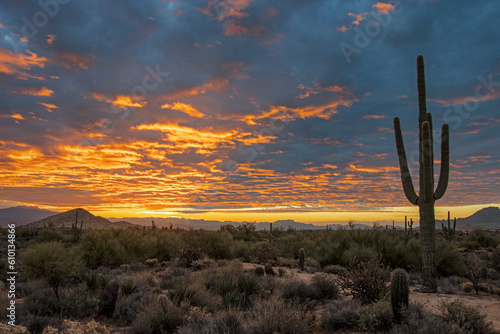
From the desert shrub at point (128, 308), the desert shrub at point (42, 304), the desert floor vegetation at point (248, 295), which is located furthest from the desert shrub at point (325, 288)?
the desert shrub at point (42, 304)

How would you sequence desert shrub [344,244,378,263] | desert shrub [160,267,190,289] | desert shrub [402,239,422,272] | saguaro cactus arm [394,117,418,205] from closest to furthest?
desert shrub [160,267,190,289]
saguaro cactus arm [394,117,418,205]
desert shrub [344,244,378,263]
desert shrub [402,239,422,272]

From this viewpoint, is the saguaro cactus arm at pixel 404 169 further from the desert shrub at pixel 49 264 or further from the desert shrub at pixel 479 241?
the desert shrub at pixel 479 241

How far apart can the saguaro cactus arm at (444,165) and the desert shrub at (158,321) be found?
34.8 ft

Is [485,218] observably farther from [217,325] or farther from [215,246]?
[217,325]

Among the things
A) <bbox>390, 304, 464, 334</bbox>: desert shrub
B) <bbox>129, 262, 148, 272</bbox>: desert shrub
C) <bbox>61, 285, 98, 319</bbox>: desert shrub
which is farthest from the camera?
<bbox>129, 262, 148, 272</bbox>: desert shrub

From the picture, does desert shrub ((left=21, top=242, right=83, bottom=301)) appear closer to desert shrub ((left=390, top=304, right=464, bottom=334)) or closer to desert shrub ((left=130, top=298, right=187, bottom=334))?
desert shrub ((left=130, top=298, right=187, bottom=334))

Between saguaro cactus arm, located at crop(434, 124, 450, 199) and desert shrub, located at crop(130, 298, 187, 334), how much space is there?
10.6 m

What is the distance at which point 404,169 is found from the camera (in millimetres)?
14055

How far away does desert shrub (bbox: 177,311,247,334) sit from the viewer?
6.62 metres

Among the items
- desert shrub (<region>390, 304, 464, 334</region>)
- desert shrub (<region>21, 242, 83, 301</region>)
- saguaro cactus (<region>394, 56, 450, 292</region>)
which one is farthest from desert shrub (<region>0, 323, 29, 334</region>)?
saguaro cactus (<region>394, 56, 450, 292</region>)

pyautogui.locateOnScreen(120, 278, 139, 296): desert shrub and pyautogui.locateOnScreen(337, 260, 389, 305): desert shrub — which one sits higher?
pyautogui.locateOnScreen(337, 260, 389, 305): desert shrub

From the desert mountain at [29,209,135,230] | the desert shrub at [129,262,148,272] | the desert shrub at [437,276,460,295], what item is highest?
the desert shrub at [437,276,460,295]

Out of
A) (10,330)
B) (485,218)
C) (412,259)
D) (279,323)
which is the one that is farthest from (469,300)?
(485,218)

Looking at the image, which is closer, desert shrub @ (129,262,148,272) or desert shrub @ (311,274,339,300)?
desert shrub @ (311,274,339,300)
